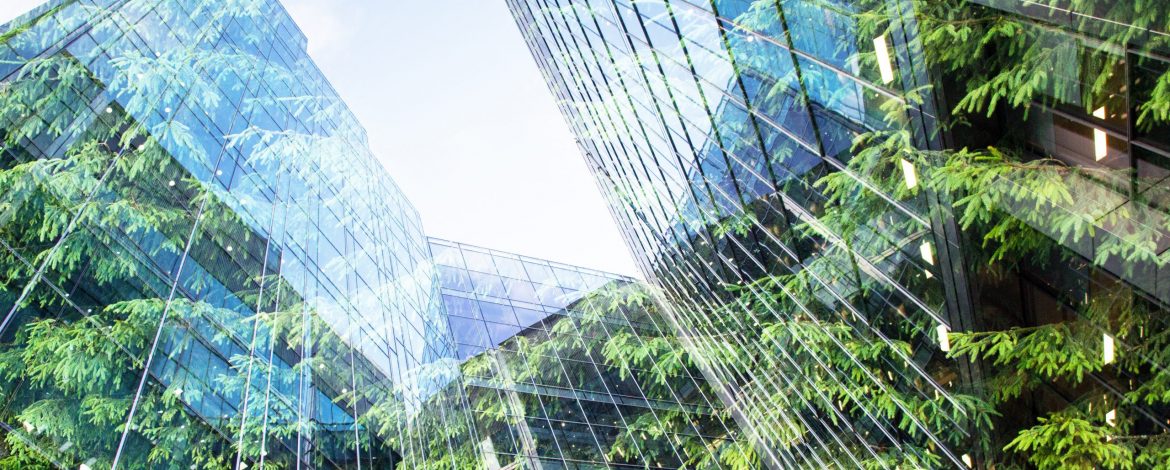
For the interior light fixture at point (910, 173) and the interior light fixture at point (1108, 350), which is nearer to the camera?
the interior light fixture at point (1108, 350)

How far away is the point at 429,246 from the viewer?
1102 inches

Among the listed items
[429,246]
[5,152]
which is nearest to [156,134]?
[5,152]

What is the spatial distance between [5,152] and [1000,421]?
38.8 ft

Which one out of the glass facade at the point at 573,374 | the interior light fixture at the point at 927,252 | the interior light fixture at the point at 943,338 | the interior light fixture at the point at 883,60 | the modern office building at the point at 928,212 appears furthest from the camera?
the glass facade at the point at 573,374

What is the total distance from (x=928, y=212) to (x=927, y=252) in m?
0.64

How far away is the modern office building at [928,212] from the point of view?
7.89 metres

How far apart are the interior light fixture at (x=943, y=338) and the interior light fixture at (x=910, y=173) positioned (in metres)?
1.96

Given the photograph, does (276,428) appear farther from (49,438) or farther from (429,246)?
(429,246)

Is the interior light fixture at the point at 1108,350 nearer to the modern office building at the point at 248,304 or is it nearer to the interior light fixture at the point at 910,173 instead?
the interior light fixture at the point at 910,173

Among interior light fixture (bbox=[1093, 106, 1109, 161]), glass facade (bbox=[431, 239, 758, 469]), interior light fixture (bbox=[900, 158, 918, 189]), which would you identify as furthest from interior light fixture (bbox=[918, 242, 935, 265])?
glass facade (bbox=[431, 239, 758, 469])

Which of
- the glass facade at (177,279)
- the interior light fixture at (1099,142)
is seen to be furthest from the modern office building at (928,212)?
the glass facade at (177,279)

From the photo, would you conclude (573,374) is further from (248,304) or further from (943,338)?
(943,338)

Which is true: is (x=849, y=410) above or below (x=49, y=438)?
below

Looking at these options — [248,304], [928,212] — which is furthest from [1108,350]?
[248,304]
